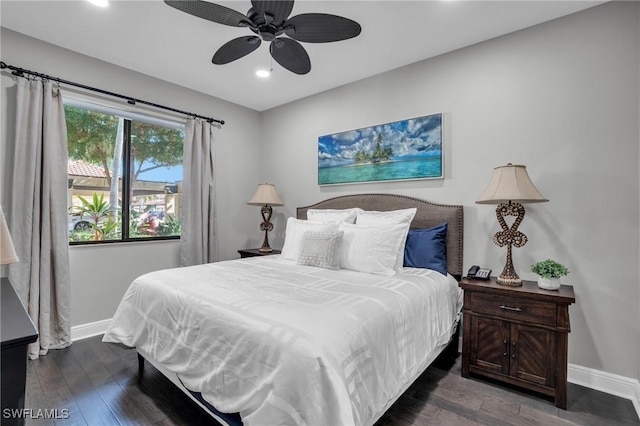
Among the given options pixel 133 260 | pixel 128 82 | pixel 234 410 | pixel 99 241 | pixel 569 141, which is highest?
pixel 128 82

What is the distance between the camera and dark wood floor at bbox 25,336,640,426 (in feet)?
6.02

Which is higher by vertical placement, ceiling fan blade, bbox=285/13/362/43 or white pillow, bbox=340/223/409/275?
ceiling fan blade, bbox=285/13/362/43

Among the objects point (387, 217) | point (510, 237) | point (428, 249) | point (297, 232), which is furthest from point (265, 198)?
point (510, 237)

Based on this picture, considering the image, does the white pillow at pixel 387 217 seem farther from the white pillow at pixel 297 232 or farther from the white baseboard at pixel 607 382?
the white baseboard at pixel 607 382

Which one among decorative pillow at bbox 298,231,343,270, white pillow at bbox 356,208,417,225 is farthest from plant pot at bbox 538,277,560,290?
decorative pillow at bbox 298,231,343,270

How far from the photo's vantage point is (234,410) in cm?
140

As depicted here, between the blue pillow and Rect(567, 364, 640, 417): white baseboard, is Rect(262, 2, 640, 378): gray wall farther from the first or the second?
the blue pillow

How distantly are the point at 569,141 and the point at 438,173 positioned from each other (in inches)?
38.9

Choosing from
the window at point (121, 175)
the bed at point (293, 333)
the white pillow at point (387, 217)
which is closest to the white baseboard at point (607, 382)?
the bed at point (293, 333)

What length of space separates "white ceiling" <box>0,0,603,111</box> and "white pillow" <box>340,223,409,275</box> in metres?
1.63

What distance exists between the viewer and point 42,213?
8.93ft

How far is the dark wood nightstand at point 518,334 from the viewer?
6.51 feet

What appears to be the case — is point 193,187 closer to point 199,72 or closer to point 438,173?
point 199,72

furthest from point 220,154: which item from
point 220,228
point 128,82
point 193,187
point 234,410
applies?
point 234,410
